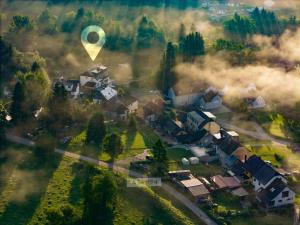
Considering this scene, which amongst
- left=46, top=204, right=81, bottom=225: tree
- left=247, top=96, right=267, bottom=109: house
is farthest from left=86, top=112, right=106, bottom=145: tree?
left=247, top=96, right=267, bottom=109: house

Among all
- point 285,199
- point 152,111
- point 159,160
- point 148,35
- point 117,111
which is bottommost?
point 285,199

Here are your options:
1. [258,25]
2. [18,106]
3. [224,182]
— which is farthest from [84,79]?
[258,25]

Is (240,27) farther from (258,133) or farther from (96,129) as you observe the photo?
(96,129)

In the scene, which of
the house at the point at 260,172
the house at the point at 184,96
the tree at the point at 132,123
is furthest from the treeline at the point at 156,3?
the house at the point at 260,172

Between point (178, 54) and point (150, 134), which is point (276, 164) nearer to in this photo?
point (150, 134)

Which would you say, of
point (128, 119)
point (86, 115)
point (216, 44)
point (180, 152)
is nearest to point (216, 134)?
point (180, 152)

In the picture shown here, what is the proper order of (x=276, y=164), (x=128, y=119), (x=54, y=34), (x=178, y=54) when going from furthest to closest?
(x=54, y=34)
(x=178, y=54)
(x=128, y=119)
(x=276, y=164)

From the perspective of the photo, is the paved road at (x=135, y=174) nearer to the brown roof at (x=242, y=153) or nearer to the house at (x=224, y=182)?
the house at (x=224, y=182)
